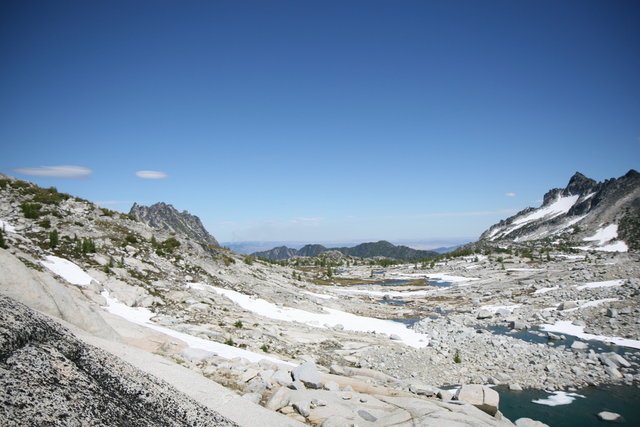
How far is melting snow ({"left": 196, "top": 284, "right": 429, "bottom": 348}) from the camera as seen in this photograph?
33656mm

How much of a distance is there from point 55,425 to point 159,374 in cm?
335

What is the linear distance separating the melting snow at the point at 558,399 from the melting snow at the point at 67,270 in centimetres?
3239

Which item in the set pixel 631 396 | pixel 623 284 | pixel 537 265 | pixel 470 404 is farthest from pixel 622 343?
pixel 537 265

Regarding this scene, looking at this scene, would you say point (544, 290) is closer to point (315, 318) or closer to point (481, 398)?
point (315, 318)

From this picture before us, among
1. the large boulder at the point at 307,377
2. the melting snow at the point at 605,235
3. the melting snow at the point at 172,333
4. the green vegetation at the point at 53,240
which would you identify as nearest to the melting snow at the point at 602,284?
the melting snow at the point at 172,333

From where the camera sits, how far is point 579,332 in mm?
37531

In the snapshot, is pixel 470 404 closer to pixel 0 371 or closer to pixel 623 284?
pixel 0 371

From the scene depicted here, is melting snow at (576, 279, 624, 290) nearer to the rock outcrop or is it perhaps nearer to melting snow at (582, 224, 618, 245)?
the rock outcrop

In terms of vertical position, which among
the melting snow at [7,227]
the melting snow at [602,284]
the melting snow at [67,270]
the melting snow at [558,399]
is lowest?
the melting snow at [558,399]

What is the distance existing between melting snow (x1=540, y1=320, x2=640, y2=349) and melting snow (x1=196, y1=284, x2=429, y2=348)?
59.4 ft

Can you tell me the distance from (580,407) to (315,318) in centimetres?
2466

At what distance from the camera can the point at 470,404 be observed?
12359 mm

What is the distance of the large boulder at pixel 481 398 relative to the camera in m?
12.8

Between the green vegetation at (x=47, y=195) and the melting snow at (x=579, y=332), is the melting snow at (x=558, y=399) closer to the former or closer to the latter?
the melting snow at (x=579, y=332)
